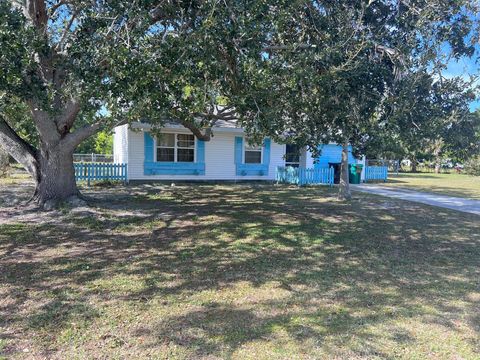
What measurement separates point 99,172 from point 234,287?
13003mm

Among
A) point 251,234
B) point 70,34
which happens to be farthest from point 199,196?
point 70,34

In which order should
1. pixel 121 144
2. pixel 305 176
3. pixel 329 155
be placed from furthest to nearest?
pixel 329 155, pixel 121 144, pixel 305 176

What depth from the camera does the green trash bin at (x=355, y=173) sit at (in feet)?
66.2

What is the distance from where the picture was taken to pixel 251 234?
745 cm

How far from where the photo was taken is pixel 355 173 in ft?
66.6

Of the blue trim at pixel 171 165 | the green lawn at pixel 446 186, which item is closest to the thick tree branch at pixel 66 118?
the blue trim at pixel 171 165

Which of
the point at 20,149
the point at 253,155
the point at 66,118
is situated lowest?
the point at 20,149

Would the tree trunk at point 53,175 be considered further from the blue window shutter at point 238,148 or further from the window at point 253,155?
the window at point 253,155

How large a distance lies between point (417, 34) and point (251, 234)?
4.50 metres

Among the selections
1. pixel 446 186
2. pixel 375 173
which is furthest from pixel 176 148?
pixel 446 186

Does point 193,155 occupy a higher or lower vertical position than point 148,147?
lower

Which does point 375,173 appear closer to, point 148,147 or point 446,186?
point 446,186

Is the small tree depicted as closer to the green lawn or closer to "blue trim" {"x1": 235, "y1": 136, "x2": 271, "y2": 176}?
"blue trim" {"x1": 235, "y1": 136, "x2": 271, "y2": 176}

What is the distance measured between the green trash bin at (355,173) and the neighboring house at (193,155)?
3691mm
